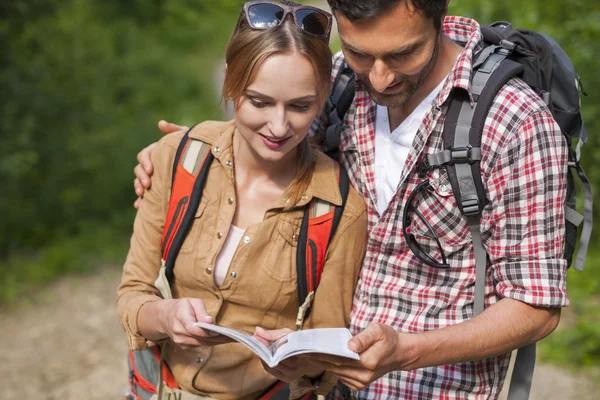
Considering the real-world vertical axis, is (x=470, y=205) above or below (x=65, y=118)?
below

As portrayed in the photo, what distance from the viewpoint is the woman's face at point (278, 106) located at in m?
2.58

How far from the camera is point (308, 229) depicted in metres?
2.69

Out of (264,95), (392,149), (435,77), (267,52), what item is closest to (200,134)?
(264,95)

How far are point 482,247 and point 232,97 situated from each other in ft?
3.48

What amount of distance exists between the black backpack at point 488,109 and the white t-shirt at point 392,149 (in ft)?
0.56

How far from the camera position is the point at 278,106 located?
2.62 m

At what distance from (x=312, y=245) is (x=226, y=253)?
0.33 m

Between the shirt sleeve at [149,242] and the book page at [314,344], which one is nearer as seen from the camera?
the book page at [314,344]

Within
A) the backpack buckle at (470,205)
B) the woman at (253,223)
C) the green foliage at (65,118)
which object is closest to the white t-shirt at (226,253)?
the woman at (253,223)

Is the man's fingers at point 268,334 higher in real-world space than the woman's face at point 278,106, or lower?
lower

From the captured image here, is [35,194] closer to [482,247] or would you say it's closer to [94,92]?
[94,92]

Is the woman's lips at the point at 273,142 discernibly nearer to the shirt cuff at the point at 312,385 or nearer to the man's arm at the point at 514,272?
the man's arm at the point at 514,272

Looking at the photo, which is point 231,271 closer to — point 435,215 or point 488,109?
point 435,215

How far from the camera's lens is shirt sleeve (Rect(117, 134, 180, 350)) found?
2.79 metres
